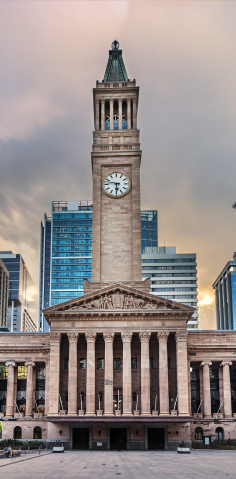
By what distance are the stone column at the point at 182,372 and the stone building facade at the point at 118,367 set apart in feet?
0.48

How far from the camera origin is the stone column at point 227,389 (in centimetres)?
8575

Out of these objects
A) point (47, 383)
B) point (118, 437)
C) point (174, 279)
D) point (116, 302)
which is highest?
point (174, 279)

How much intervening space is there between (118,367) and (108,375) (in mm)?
5044

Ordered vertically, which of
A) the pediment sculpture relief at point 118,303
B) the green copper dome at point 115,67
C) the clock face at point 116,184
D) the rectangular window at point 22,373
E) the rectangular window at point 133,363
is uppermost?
the green copper dome at point 115,67

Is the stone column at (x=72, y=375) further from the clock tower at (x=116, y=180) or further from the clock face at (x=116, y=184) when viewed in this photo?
the clock face at (x=116, y=184)

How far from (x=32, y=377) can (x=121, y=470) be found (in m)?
43.9

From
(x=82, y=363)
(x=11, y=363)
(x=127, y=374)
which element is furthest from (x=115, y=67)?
(x=127, y=374)

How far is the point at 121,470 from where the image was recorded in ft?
155

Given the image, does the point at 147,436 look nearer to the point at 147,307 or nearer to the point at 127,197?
the point at 147,307

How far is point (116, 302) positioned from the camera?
83.3m

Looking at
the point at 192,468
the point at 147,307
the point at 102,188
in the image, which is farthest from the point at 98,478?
the point at 102,188

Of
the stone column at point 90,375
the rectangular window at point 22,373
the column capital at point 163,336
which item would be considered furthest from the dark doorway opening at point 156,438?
the rectangular window at point 22,373

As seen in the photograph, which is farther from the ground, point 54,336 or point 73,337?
point 54,336

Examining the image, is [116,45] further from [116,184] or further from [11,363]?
[11,363]
